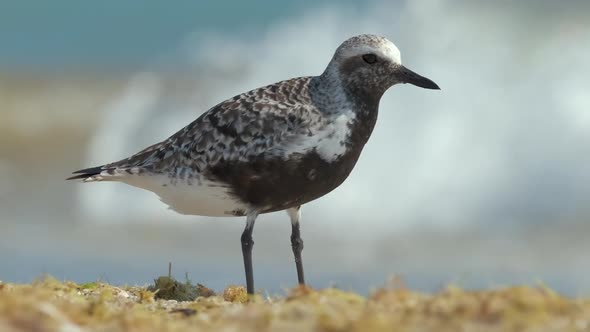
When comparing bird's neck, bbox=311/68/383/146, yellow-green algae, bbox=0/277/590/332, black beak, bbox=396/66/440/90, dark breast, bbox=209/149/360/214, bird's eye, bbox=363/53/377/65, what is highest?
bird's eye, bbox=363/53/377/65

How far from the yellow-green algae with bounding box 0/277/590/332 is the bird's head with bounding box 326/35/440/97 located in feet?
12.8

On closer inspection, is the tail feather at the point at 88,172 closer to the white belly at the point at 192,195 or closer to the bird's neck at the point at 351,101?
the white belly at the point at 192,195

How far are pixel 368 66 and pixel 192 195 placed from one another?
9.20 ft

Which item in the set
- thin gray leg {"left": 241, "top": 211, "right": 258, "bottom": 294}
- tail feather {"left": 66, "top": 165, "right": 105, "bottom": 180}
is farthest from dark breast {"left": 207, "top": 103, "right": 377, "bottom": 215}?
tail feather {"left": 66, "top": 165, "right": 105, "bottom": 180}

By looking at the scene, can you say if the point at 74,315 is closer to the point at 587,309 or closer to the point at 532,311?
the point at 532,311

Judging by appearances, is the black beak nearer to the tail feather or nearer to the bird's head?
the bird's head

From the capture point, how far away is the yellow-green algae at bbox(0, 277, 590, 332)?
582 centimetres

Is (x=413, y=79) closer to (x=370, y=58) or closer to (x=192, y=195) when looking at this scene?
(x=370, y=58)

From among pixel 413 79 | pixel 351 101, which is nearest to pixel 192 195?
pixel 351 101

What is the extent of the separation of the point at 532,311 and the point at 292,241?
219 inches

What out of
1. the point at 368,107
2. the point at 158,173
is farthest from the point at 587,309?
the point at 158,173

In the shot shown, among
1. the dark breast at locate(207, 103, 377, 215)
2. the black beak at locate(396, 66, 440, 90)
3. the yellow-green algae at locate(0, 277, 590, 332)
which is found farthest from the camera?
the black beak at locate(396, 66, 440, 90)

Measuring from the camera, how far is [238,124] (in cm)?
1073

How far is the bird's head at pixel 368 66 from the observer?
35.1 ft
